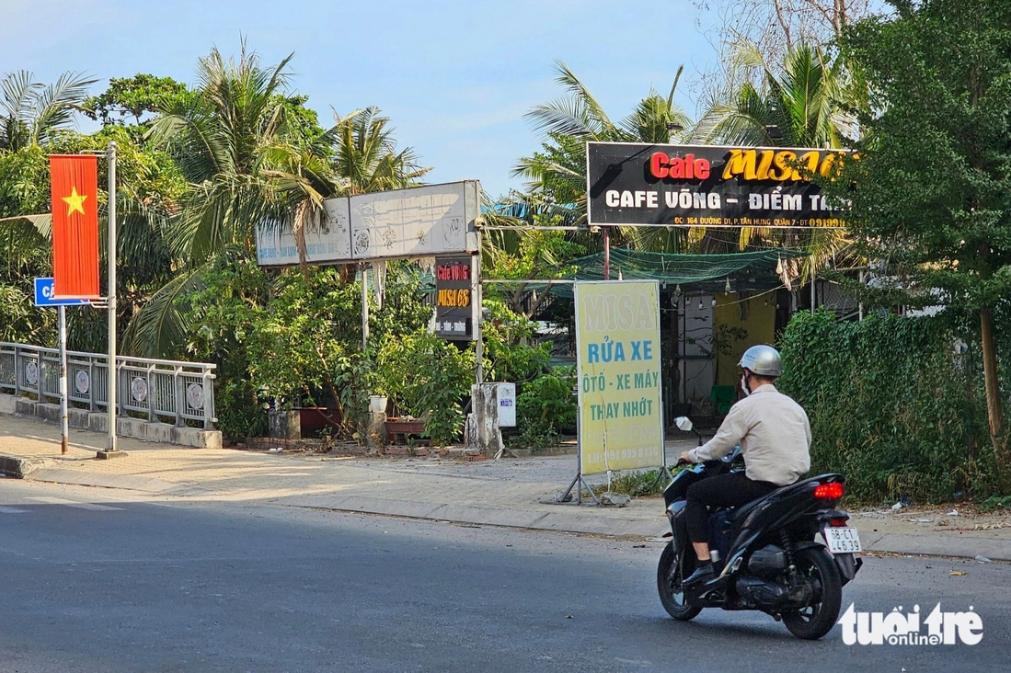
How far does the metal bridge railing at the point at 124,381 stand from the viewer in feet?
68.8

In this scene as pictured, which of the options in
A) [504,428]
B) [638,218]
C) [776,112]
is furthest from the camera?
[776,112]

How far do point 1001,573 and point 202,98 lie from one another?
19.3m

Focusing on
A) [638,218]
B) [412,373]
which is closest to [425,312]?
[412,373]

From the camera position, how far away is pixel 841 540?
21.9ft

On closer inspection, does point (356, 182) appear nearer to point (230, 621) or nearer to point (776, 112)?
point (776, 112)

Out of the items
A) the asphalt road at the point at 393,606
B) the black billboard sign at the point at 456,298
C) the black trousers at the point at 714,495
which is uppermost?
the black billboard sign at the point at 456,298

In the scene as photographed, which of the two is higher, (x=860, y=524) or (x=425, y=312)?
(x=425, y=312)

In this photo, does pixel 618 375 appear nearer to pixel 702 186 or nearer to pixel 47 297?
pixel 702 186

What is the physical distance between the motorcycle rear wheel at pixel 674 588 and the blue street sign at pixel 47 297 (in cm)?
1398

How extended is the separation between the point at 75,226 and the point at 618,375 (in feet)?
33.7

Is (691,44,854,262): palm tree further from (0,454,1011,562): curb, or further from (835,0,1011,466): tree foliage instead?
(0,454,1011,562): curb

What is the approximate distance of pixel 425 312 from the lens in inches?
830

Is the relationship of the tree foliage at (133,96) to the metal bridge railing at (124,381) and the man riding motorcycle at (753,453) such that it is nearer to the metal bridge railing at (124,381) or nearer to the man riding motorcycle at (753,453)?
the metal bridge railing at (124,381)

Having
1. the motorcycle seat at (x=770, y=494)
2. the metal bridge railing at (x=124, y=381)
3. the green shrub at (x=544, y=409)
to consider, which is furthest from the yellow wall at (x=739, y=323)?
the motorcycle seat at (x=770, y=494)
